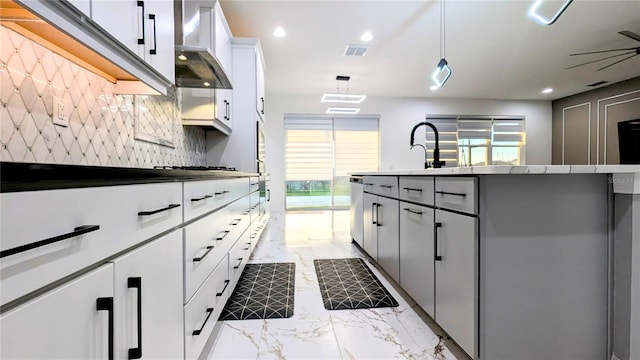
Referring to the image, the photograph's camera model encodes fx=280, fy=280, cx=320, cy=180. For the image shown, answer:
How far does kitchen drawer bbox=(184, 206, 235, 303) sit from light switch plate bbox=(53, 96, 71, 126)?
2.42ft

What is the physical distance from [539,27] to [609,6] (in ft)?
2.13

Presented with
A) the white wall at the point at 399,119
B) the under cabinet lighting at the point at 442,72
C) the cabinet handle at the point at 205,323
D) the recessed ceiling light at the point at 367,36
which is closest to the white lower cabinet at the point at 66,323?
the cabinet handle at the point at 205,323

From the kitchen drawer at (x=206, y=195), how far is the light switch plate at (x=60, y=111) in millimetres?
646

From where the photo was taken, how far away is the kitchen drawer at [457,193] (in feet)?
3.85

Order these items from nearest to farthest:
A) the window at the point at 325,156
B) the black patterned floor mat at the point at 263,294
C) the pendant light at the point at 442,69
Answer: the black patterned floor mat at the point at 263,294, the pendant light at the point at 442,69, the window at the point at 325,156

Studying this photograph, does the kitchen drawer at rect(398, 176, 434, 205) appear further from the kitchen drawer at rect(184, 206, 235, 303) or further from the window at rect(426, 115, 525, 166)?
the window at rect(426, 115, 525, 166)

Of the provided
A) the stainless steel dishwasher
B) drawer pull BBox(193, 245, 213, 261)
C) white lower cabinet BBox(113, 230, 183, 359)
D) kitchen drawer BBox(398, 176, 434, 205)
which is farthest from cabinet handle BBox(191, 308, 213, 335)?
the stainless steel dishwasher

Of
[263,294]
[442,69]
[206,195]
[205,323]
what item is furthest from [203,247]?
[442,69]

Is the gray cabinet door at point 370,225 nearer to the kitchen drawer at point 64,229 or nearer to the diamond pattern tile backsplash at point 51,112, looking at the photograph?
the diamond pattern tile backsplash at point 51,112

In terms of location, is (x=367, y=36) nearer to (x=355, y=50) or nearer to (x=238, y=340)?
(x=355, y=50)

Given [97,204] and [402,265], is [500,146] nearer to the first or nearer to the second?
[402,265]

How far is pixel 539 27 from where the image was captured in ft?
12.3

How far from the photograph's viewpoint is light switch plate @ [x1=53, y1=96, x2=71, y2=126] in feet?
3.93

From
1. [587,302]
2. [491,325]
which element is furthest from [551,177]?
[491,325]
